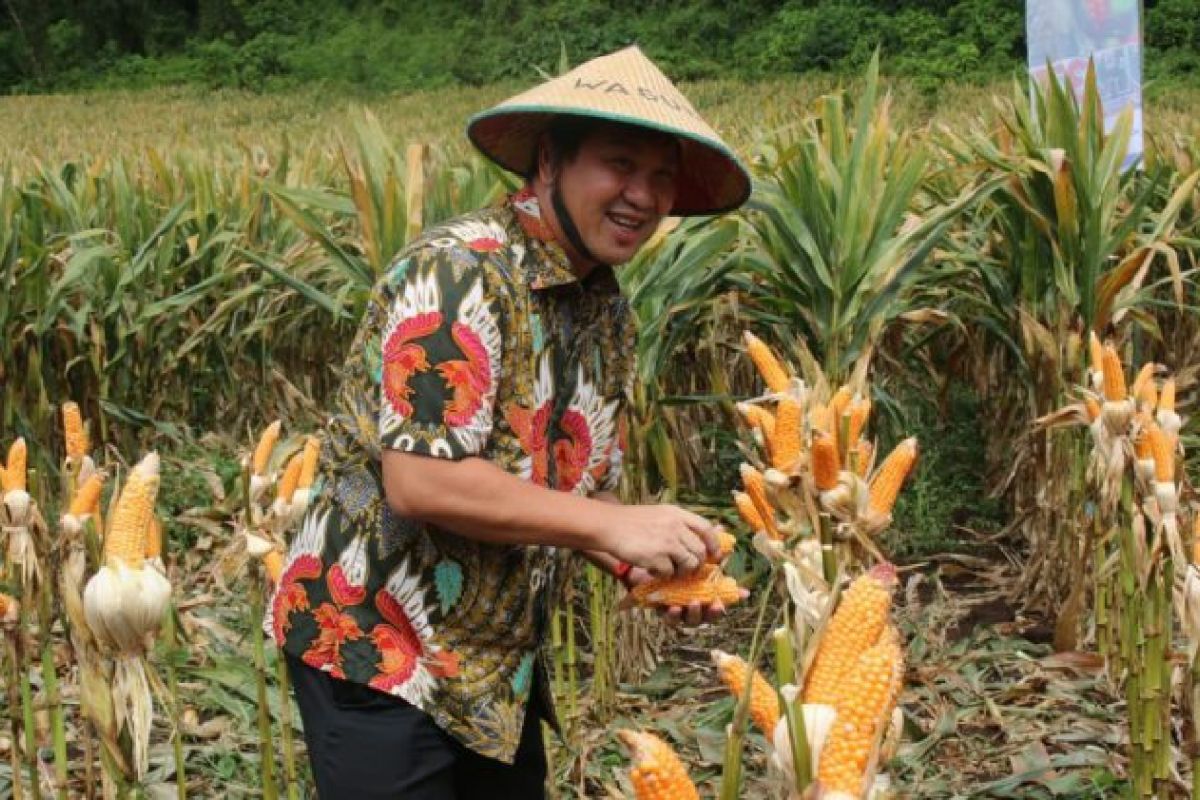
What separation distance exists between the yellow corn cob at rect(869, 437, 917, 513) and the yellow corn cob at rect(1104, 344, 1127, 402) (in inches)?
30.7

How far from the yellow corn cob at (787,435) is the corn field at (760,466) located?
1cm

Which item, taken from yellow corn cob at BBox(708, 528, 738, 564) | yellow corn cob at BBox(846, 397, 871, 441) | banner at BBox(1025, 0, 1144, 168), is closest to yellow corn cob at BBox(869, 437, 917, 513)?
yellow corn cob at BBox(846, 397, 871, 441)

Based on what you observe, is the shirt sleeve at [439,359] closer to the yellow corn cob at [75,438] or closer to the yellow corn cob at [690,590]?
the yellow corn cob at [690,590]

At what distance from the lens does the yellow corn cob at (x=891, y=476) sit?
206 centimetres

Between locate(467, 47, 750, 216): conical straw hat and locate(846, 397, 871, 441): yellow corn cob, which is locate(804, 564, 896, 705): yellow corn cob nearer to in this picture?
locate(467, 47, 750, 216): conical straw hat

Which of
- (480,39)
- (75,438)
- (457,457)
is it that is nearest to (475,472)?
(457,457)

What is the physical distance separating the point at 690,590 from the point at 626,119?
1.94ft

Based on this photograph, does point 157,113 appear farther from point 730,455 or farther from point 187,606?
point 187,606

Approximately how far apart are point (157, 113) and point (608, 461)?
22726mm

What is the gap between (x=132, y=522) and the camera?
5.40ft

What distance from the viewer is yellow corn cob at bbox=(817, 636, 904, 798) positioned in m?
0.99

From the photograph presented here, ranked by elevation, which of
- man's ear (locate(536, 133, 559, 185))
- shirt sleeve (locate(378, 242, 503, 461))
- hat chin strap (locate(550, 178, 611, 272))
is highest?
man's ear (locate(536, 133, 559, 185))

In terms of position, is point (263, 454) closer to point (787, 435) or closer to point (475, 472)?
point (475, 472)

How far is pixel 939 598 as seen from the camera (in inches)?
170
